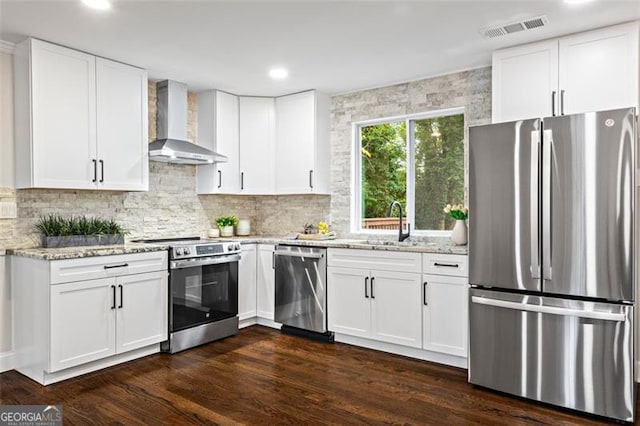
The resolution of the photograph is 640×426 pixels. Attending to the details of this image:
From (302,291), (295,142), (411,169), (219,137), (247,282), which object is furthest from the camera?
(295,142)

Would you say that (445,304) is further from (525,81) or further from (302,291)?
(525,81)

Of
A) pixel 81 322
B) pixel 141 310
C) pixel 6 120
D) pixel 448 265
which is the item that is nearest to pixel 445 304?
pixel 448 265

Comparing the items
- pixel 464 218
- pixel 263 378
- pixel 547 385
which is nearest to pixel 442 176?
pixel 464 218

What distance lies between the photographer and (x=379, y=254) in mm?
3877

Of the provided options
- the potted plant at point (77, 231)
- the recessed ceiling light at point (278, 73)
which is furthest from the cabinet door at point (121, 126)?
the recessed ceiling light at point (278, 73)

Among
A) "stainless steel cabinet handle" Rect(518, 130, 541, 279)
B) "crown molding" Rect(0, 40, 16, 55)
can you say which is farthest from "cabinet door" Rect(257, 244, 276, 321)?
"crown molding" Rect(0, 40, 16, 55)

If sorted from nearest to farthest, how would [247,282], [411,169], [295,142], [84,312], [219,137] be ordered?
[84,312] < [411,169] < [247,282] < [219,137] < [295,142]

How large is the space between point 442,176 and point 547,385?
6.94ft

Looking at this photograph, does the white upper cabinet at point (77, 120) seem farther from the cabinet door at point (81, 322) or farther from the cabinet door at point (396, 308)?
the cabinet door at point (396, 308)

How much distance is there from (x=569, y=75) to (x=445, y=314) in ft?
6.62

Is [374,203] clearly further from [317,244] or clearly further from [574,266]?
[574,266]

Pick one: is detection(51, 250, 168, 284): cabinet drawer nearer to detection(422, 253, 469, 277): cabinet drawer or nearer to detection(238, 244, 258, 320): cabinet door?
detection(238, 244, 258, 320): cabinet door

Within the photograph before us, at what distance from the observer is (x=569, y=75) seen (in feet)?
10.5

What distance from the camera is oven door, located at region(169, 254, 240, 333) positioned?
390cm
